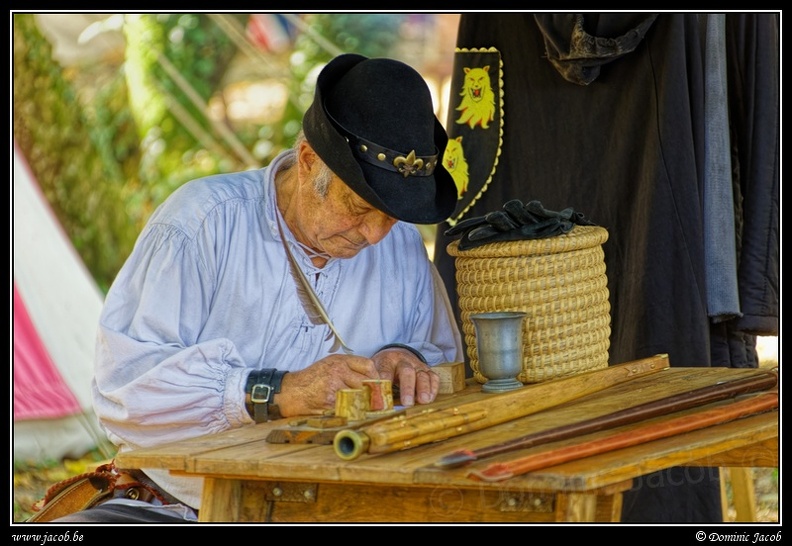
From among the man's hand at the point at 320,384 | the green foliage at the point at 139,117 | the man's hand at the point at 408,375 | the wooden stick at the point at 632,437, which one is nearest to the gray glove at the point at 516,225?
the man's hand at the point at 408,375

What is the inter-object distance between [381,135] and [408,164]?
0.32 feet

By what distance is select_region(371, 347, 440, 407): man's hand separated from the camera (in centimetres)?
274

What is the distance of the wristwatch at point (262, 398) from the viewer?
8.46ft

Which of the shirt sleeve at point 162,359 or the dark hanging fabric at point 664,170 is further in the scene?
the dark hanging fabric at point 664,170

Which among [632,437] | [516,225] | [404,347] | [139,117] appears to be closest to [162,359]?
[404,347]

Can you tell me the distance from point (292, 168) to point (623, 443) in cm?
130

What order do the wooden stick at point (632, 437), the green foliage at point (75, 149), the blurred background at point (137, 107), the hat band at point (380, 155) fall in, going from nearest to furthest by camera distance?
the wooden stick at point (632, 437) < the hat band at point (380, 155) < the blurred background at point (137, 107) < the green foliage at point (75, 149)

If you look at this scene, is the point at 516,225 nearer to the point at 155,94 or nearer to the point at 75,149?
the point at 75,149

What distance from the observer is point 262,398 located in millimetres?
2580

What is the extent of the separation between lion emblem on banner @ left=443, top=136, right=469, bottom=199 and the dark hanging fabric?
358mm

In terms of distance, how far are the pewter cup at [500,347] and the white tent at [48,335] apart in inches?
135

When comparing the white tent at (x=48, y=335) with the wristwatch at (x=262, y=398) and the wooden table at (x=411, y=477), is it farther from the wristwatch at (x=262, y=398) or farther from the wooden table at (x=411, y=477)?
the wooden table at (x=411, y=477)

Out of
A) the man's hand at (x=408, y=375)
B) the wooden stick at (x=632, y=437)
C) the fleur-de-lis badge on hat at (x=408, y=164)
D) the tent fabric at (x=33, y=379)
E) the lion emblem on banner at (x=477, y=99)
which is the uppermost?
the lion emblem on banner at (x=477, y=99)

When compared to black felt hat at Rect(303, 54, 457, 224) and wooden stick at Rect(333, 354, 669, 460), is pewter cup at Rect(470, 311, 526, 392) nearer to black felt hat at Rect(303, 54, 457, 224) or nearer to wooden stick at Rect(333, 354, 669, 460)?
wooden stick at Rect(333, 354, 669, 460)
